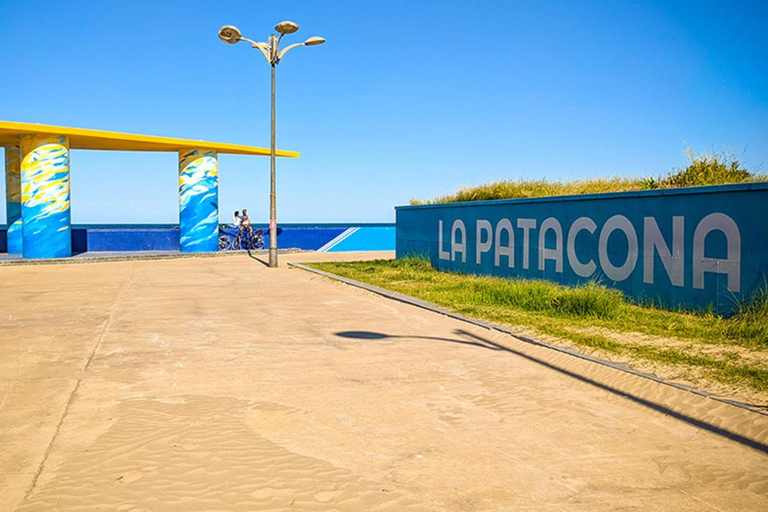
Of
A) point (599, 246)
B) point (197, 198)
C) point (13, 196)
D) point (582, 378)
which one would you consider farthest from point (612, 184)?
point (13, 196)

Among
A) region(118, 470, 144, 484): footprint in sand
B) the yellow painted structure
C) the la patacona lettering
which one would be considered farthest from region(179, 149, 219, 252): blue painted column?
region(118, 470, 144, 484): footprint in sand

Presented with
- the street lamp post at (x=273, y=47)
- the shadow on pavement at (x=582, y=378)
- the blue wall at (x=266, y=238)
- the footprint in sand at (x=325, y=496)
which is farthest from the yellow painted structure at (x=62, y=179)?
the footprint in sand at (x=325, y=496)

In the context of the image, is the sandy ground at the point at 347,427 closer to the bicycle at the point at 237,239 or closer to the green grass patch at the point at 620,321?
the green grass patch at the point at 620,321

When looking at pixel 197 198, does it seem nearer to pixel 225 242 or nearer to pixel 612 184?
pixel 225 242

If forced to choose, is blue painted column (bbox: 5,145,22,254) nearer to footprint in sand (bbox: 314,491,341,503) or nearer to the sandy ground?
the sandy ground

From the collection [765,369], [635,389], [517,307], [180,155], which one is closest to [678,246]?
[517,307]

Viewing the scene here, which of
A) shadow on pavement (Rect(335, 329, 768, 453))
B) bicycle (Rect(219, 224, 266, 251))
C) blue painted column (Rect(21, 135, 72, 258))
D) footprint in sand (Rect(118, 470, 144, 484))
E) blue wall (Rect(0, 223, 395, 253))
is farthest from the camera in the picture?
bicycle (Rect(219, 224, 266, 251))

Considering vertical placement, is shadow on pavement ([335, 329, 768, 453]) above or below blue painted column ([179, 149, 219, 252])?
below

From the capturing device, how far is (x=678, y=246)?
1059cm

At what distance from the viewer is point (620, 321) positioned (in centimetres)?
958

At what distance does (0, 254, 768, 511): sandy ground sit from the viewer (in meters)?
3.71

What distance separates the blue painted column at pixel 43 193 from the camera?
22906 mm

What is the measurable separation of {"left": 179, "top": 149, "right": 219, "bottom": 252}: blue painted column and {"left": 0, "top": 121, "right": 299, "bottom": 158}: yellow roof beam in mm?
594

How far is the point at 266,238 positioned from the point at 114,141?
33.0ft
